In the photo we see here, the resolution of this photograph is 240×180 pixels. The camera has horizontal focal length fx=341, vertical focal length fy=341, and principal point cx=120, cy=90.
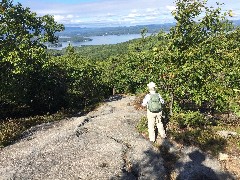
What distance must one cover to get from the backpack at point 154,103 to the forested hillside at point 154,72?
2712 mm

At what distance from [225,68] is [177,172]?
8.93 meters

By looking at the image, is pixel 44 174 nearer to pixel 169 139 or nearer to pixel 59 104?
pixel 169 139

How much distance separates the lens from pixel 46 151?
1750cm

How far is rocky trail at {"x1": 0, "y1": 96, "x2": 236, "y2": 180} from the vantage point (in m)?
15.0

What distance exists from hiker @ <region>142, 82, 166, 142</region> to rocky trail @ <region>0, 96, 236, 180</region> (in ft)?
2.05

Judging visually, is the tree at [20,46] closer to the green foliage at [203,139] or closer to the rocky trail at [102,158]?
the rocky trail at [102,158]

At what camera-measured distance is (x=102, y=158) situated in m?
16.3

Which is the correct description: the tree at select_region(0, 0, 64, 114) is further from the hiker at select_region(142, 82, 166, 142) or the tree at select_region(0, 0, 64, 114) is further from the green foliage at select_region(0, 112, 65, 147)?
the hiker at select_region(142, 82, 166, 142)

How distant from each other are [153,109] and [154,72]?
4.08 meters

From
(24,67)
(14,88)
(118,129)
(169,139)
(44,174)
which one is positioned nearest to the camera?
(44,174)

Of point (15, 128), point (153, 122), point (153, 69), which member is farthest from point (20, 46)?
point (153, 122)

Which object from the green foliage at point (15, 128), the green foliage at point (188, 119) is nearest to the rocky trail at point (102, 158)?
the green foliage at point (15, 128)

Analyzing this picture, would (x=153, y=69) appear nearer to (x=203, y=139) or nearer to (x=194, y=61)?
(x=194, y=61)

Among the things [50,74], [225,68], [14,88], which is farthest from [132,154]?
[50,74]
